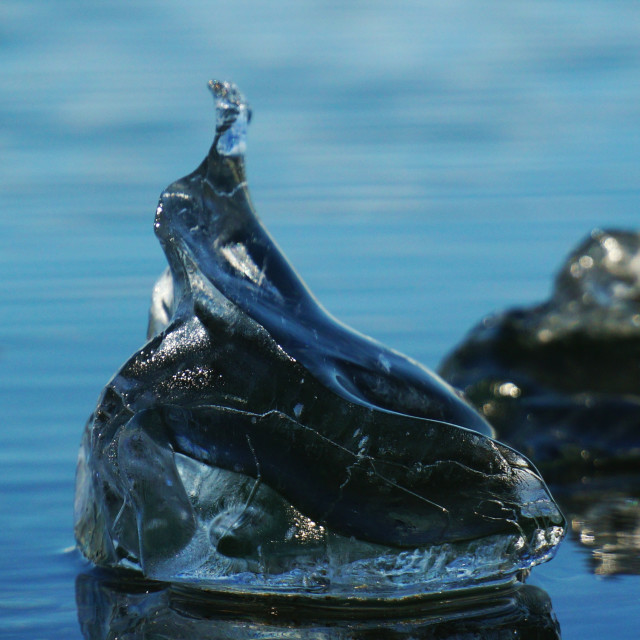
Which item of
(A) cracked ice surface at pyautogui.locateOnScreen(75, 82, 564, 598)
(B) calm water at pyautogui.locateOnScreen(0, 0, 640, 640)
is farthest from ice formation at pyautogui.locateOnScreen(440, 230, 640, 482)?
(A) cracked ice surface at pyautogui.locateOnScreen(75, 82, 564, 598)

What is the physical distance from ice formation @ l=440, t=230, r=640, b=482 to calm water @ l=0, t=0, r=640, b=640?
13.1 inches

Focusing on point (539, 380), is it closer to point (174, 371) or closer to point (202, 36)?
point (174, 371)

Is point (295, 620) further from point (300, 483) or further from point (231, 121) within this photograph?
point (231, 121)

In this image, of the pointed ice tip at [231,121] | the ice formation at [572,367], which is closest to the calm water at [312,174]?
the ice formation at [572,367]

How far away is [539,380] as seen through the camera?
15.8 feet

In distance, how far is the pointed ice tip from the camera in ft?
11.0

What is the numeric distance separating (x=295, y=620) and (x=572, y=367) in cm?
226

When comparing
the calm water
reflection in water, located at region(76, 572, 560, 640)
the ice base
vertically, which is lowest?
reflection in water, located at region(76, 572, 560, 640)

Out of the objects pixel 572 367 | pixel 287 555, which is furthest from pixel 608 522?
pixel 572 367

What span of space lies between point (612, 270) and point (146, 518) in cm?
291

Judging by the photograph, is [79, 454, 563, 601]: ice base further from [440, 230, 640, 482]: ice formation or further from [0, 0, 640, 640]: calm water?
[440, 230, 640, 482]: ice formation

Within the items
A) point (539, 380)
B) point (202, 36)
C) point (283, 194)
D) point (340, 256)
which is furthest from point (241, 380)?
point (202, 36)

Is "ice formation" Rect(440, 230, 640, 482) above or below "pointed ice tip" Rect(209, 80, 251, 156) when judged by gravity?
below

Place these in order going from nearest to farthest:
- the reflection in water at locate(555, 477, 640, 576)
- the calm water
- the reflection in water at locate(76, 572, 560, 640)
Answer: the reflection in water at locate(76, 572, 560, 640), the reflection in water at locate(555, 477, 640, 576), the calm water
